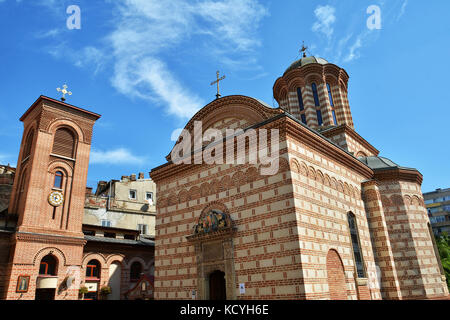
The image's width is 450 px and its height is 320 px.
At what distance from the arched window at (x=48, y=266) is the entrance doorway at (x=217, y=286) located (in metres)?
12.4

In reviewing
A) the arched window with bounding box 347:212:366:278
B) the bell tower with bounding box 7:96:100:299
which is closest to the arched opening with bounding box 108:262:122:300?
the bell tower with bounding box 7:96:100:299

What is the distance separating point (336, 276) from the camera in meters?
12.5

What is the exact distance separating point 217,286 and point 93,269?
44.2 feet

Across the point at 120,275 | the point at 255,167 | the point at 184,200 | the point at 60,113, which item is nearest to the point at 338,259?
the point at 255,167

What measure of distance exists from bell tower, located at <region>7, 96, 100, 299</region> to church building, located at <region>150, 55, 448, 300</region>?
8.94 meters

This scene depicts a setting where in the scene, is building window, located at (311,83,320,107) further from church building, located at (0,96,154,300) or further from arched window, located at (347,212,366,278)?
church building, located at (0,96,154,300)

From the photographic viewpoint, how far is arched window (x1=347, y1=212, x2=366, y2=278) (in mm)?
14118

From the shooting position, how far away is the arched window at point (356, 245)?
14118 millimetres

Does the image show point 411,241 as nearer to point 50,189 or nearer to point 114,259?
point 114,259

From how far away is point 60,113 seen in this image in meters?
24.1

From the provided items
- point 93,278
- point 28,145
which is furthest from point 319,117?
point 28,145

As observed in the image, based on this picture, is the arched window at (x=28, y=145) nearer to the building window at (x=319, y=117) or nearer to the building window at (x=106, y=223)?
the building window at (x=106, y=223)

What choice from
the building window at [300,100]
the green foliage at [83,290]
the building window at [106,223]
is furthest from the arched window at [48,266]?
the building window at [300,100]
